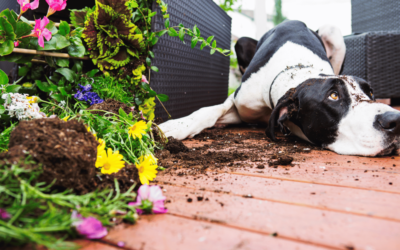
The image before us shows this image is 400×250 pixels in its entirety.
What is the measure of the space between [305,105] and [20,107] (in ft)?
4.65

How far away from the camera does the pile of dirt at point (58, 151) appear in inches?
25.5

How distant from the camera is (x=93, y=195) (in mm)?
628

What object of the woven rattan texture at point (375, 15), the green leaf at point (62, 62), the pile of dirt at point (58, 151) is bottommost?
the pile of dirt at point (58, 151)

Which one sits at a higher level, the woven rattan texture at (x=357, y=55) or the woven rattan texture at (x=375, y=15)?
the woven rattan texture at (x=375, y=15)

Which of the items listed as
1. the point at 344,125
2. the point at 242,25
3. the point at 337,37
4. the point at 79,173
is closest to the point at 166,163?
the point at 79,173

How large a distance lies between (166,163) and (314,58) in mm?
1465

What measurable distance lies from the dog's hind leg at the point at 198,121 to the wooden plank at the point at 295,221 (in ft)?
3.02

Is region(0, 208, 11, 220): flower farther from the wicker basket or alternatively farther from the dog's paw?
the wicker basket

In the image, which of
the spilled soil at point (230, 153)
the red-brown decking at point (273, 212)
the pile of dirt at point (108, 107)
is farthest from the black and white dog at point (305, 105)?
the pile of dirt at point (108, 107)

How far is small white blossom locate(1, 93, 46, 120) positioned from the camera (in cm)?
104

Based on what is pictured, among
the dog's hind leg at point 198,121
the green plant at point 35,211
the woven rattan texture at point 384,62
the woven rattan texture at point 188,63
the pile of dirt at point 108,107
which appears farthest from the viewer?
the woven rattan texture at point 384,62

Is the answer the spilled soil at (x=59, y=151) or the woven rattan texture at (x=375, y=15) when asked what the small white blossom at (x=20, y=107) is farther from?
the woven rattan texture at (x=375, y=15)

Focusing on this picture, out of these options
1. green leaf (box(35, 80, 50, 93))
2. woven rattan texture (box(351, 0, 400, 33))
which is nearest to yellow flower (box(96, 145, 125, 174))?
green leaf (box(35, 80, 50, 93))

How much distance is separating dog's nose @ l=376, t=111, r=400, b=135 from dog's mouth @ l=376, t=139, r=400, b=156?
51 mm
